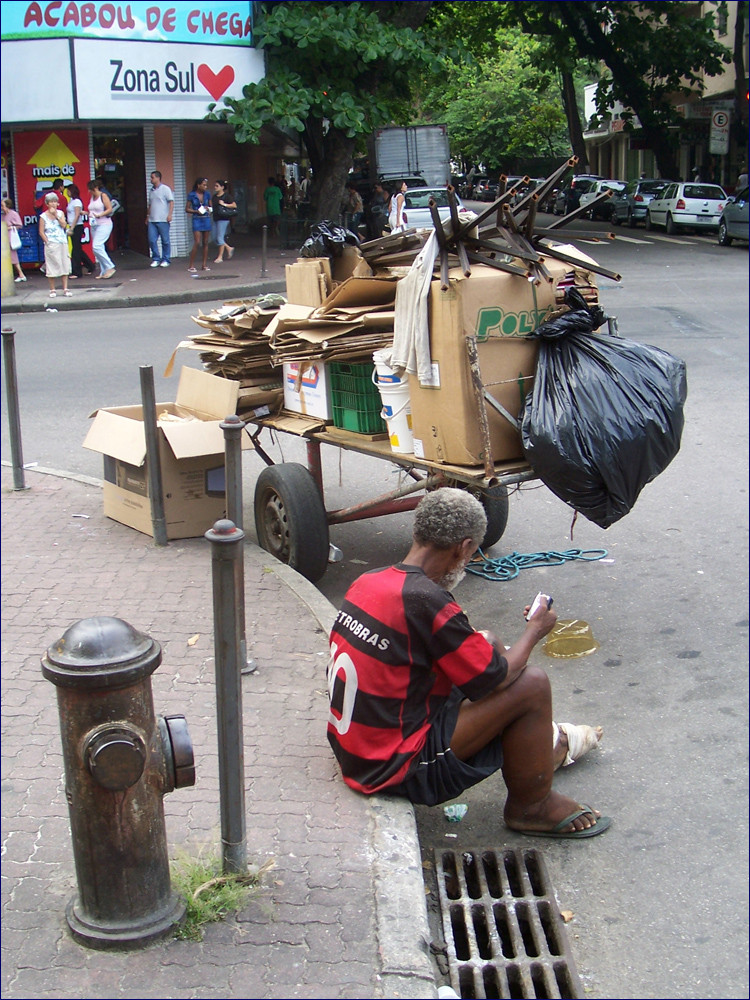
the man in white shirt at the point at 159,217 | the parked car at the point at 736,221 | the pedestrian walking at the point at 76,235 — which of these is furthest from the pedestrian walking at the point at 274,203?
the parked car at the point at 736,221

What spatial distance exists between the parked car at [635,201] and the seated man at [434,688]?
32.9 m

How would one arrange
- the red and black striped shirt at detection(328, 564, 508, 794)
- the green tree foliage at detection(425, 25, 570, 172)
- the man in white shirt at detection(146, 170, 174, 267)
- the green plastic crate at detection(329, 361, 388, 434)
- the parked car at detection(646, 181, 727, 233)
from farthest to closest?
the green tree foliage at detection(425, 25, 570, 172) < the parked car at detection(646, 181, 727, 233) < the man in white shirt at detection(146, 170, 174, 267) < the green plastic crate at detection(329, 361, 388, 434) < the red and black striped shirt at detection(328, 564, 508, 794)

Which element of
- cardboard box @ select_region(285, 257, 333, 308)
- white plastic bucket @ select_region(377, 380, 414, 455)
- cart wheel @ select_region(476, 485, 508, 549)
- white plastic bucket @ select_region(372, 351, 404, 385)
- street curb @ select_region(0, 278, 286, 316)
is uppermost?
cardboard box @ select_region(285, 257, 333, 308)

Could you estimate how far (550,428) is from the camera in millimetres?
4781

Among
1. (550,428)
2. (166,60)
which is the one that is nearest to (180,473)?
(550,428)

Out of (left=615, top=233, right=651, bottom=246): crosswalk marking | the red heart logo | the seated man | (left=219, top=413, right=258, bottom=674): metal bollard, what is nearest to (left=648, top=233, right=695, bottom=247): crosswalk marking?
(left=615, top=233, right=651, bottom=246): crosswalk marking

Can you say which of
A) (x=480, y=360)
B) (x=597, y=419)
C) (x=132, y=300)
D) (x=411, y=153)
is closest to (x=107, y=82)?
(x=132, y=300)

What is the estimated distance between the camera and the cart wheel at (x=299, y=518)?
594 centimetres

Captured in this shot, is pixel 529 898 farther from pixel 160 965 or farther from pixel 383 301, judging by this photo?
pixel 383 301

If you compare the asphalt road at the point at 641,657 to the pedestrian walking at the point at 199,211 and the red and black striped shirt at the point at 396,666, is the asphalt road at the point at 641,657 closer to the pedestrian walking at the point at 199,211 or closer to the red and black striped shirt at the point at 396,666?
the red and black striped shirt at the point at 396,666

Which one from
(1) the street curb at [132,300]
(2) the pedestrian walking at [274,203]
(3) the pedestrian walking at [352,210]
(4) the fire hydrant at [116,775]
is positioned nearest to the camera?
(4) the fire hydrant at [116,775]

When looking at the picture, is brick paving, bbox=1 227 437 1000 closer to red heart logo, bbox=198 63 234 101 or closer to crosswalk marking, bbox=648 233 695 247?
red heart logo, bbox=198 63 234 101

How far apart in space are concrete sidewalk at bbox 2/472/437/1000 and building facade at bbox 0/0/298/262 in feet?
59.9

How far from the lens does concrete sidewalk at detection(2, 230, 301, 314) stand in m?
18.5
